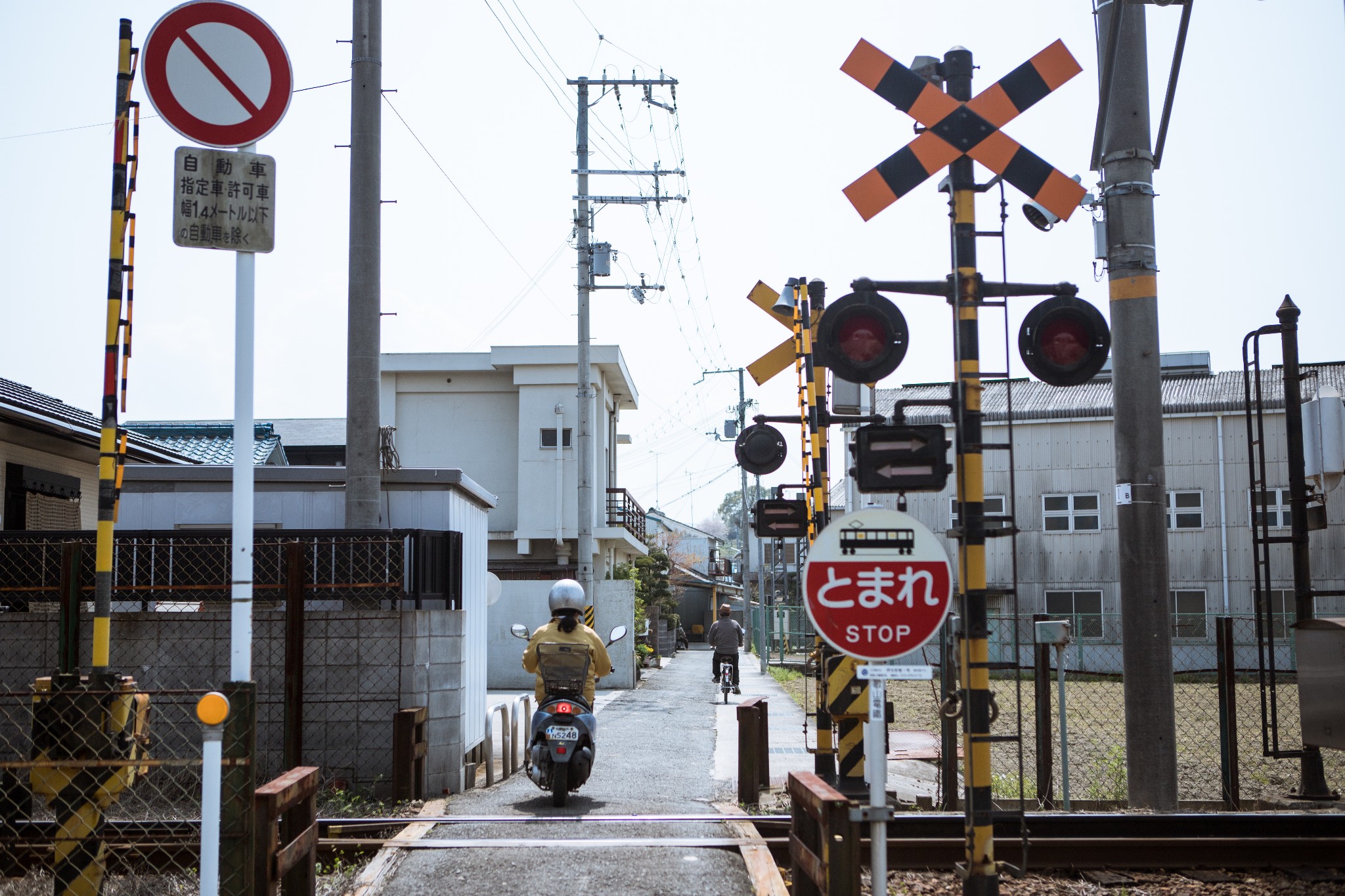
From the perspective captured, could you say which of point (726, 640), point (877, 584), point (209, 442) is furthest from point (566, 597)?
point (209, 442)

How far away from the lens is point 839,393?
30.1 feet

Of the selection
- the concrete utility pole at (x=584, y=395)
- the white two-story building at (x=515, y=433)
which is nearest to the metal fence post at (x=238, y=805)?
the concrete utility pole at (x=584, y=395)

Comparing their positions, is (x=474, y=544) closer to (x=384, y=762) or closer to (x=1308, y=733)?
(x=384, y=762)

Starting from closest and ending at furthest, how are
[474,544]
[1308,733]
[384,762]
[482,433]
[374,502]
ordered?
1. [1308,733]
2. [384,762]
3. [374,502]
4. [474,544]
5. [482,433]

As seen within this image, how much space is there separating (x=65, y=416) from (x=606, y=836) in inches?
396

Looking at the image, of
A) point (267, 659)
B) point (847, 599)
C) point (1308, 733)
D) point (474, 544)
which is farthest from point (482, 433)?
point (847, 599)

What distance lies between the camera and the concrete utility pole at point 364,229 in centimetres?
1089

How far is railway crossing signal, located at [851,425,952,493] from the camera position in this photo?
504 cm

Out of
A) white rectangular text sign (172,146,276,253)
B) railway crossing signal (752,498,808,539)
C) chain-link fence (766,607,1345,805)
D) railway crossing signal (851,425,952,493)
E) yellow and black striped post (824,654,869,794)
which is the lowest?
chain-link fence (766,607,1345,805)

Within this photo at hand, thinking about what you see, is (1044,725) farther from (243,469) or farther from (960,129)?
(243,469)

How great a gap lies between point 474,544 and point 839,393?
4.39 metres

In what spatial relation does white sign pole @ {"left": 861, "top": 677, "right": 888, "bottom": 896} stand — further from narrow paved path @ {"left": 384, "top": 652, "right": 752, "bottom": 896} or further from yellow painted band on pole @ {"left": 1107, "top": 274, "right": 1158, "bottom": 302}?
yellow painted band on pole @ {"left": 1107, "top": 274, "right": 1158, "bottom": 302}

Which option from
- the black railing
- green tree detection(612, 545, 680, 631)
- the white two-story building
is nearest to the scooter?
the black railing

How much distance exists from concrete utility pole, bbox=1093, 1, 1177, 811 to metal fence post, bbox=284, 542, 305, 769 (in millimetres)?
5955
